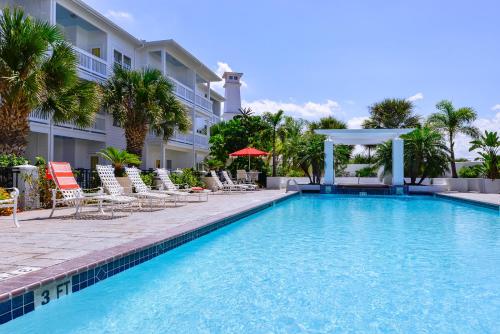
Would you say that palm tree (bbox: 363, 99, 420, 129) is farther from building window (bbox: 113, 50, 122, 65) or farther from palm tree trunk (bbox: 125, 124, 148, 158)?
palm tree trunk (bbox: 125, 124, 148, 158)

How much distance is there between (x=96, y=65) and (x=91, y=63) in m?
0.49

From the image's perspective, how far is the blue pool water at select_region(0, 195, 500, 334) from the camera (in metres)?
3.52

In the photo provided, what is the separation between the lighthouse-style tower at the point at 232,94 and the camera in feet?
173

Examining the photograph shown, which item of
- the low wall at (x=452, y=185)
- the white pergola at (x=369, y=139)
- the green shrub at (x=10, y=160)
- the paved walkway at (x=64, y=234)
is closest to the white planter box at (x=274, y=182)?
the low wall at (x=452, y=185)

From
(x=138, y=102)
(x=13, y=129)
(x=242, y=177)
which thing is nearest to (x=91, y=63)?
(x=138, y=102)

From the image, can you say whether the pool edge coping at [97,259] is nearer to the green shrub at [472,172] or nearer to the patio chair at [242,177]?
the patio chair at [242,177]

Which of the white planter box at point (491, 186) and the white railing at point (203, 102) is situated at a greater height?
the white railing at point (203, 102)

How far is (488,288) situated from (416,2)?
12.8 m

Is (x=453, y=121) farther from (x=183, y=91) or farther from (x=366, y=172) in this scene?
(x=183, y=91)

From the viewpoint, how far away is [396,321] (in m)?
3.61

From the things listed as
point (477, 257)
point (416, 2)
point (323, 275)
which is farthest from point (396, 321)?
point (416, 2)

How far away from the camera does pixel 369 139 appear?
75.0 feet

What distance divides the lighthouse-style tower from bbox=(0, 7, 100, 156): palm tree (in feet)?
135

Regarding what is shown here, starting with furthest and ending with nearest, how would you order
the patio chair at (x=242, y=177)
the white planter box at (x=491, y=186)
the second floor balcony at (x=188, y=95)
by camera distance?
the second floor balcony at (x=188, y=95) → the patio chair at (x=242, y=177) → the white planter box at (x=491, y=186)
